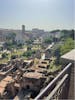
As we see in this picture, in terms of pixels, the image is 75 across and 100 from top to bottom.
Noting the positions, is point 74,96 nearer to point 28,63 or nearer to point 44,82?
point 44,82

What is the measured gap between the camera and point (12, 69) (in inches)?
433

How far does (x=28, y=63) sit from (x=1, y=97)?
4347 millimetres

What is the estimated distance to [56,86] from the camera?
125 cm

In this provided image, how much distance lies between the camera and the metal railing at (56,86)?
1069mm

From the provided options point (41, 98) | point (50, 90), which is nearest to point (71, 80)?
point (50, 90)

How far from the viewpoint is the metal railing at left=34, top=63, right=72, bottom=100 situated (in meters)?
Result: 1.07

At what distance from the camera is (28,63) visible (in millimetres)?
11352

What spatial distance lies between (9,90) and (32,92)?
1519 mm

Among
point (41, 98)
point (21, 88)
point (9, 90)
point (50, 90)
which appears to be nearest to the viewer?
point (41, 98)

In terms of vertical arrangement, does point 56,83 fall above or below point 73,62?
below

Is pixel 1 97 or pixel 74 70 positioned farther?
pixel 1 97

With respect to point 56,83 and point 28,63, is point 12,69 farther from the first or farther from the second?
point 56,83

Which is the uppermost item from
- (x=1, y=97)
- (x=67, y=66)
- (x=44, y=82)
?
(x=67, y=66)

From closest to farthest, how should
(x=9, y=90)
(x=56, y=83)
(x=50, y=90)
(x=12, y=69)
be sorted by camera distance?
(x=50, y=90) < (x=56, y=83) < (x=9, y=90) < (x=12, y=69)
